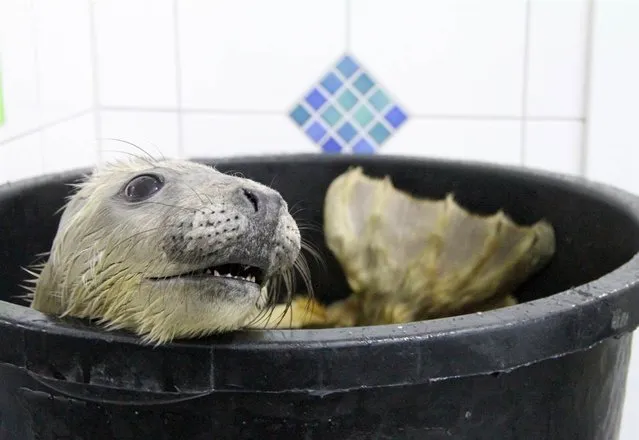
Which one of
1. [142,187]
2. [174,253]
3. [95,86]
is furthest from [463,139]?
[174,253]

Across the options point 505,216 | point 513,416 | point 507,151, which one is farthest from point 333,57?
point 513,416

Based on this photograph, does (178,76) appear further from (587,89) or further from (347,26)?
(587,89)

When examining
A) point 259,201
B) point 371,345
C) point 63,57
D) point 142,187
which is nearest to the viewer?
point 371,345

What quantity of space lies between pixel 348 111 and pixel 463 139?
18 cm

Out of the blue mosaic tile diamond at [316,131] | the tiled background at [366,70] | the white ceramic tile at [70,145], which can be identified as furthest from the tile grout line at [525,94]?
the white ceramic tile at [70,145]

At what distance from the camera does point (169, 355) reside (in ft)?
2.00

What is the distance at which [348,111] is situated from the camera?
1479 millimetres

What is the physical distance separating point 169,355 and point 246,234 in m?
0.12

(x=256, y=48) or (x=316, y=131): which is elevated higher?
(x=256, y=48)

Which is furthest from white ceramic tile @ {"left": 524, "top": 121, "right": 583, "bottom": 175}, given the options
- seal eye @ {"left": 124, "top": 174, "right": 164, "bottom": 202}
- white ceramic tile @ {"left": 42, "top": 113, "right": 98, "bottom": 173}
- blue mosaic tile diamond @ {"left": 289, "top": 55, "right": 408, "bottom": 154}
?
seal eye @ {"left": 124, "top": 174, "right": 164, "bottom": 202}

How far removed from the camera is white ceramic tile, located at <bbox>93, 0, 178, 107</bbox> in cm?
150

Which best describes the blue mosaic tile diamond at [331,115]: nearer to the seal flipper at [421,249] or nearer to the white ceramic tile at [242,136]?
the white ceramic tile at [242,136]

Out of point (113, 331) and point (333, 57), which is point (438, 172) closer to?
point (333, 57)

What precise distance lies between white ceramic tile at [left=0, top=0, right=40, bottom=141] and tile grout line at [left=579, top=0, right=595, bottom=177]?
0.77 m
